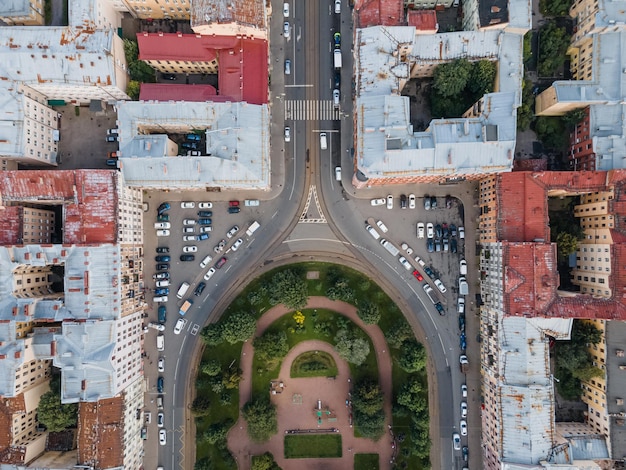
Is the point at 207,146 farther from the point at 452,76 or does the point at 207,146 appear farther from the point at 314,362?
the point at 452,76

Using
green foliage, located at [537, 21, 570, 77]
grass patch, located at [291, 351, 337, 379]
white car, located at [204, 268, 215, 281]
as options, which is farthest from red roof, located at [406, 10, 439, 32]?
grass patch, located at [291, 351, 337, 379]

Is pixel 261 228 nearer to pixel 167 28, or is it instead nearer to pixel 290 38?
pixel 290 38

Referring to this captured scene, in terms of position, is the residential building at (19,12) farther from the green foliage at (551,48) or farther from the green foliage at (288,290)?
the green foliage at (551,48)

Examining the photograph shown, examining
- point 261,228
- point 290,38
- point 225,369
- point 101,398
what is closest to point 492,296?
point 261,228

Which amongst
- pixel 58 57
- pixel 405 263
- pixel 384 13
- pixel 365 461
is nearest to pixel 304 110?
pixel 384 13

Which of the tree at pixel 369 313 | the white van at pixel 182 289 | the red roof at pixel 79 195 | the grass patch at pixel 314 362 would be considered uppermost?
the red roof at pixel 79 195

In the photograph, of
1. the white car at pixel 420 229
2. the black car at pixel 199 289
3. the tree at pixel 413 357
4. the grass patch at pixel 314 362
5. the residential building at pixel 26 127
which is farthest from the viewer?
the white car at pixel 420 229

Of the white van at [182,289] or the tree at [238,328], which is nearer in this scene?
the tree at [238,328]

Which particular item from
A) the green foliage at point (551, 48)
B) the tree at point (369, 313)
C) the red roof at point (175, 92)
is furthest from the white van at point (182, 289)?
the green foliage at point (551, 48)
